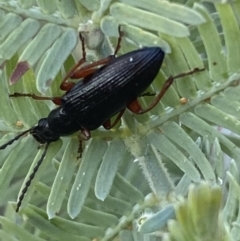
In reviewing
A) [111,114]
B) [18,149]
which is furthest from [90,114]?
[18,149]

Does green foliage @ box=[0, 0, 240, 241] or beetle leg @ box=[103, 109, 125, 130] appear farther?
beetle leg @ box=[103, 109, 125, 130]

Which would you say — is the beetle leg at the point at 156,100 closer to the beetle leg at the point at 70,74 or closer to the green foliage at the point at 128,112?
the green foliage at the point at 128,112

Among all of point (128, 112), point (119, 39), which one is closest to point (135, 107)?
point (128, 112)

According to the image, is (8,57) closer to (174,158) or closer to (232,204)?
(174,158)

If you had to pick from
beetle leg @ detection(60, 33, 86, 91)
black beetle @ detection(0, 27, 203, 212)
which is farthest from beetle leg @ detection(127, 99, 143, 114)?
beetle leg @ detection(60, 33, 86, 91)

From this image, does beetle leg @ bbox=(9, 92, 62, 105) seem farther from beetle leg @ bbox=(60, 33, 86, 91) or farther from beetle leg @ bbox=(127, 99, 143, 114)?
beetle leg @ bbox=(127, 99, 143, 114)

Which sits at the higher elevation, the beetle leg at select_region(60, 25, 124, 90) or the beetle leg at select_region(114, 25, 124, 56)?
the beetle leg at select_region(114, 25, 124, 56)
